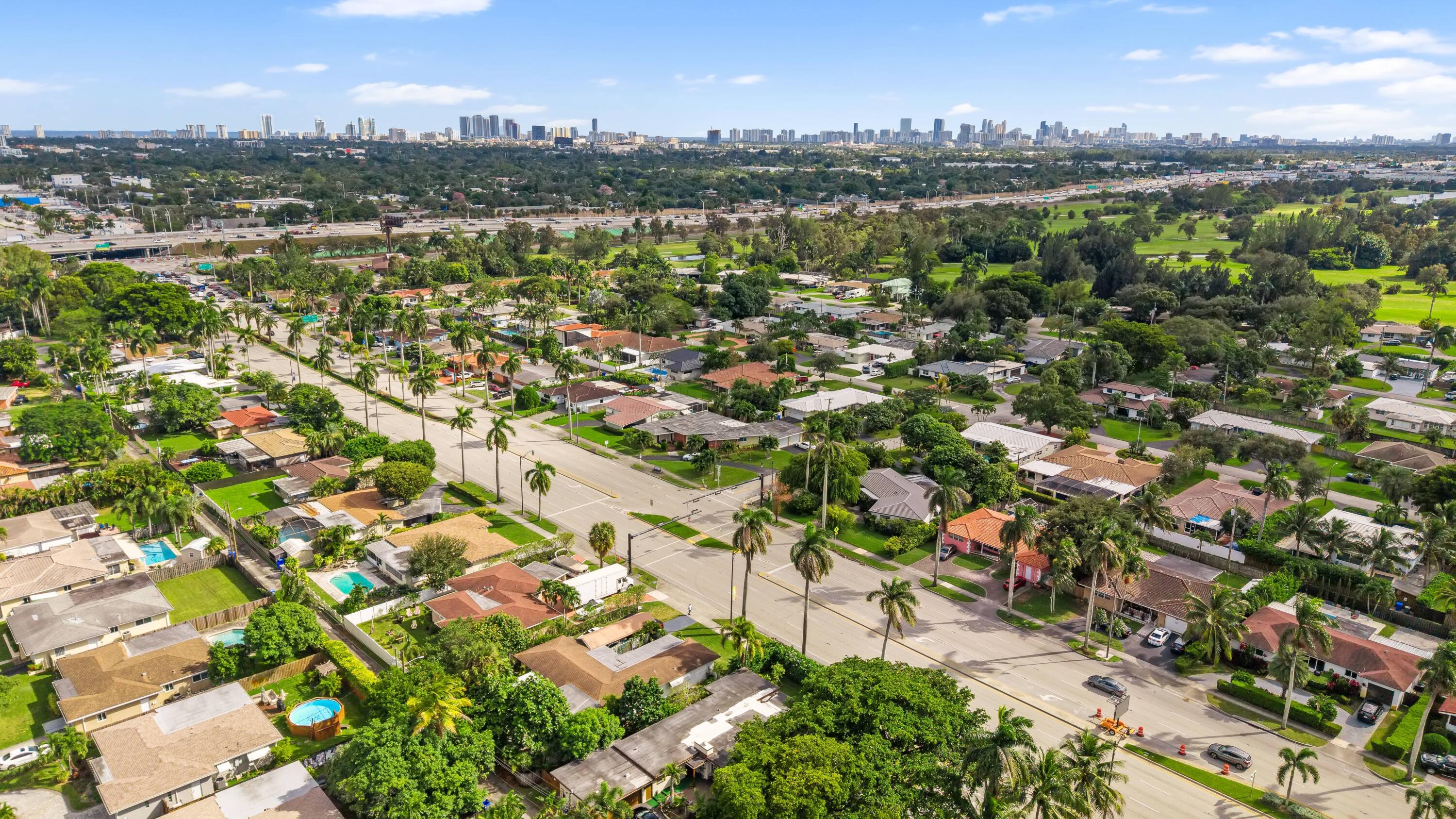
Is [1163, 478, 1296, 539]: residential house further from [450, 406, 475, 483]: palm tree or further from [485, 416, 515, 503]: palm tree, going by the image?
[450, 406, 475, 483]: palm tree

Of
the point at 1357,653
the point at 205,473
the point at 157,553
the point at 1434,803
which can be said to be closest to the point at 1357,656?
the point at 1357,653

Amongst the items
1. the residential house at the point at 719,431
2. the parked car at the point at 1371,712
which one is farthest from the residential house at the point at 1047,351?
the parked car at the point at 1371,712

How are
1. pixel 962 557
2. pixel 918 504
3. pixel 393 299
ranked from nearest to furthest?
pixel 962 557, pixel 918 504, pixel 393 299

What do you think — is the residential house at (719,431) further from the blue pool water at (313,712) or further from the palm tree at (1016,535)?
the blue pool water at (313,712)

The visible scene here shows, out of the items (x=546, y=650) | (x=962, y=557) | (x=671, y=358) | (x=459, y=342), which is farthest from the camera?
(x=671, y=358)

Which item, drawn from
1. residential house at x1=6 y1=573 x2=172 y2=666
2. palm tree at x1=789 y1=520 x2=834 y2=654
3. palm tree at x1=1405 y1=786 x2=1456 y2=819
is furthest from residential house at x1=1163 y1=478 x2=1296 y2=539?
residential house at x1=6 y1=573 x2=172 y2=666

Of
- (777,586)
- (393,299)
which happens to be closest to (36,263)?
(393,299)

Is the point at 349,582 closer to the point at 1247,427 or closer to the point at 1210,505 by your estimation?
the point at 1210,505

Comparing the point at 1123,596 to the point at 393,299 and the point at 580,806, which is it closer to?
the point at 580,806
